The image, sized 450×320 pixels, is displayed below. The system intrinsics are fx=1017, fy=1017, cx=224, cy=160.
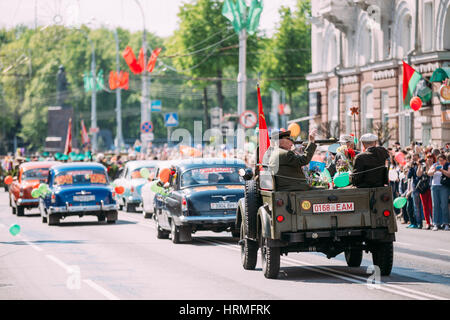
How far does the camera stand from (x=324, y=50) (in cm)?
4866

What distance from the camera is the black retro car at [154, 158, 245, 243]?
62.6 feet

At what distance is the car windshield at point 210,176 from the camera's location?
65.4ft

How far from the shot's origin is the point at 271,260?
43.6ft

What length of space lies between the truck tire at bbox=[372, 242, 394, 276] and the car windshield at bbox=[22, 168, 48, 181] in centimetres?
1910

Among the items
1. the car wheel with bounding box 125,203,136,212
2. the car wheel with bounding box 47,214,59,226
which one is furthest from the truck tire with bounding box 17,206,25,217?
the car wheel with bounding box 47,214,59,226

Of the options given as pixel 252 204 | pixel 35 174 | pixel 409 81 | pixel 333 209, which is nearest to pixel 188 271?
pixel 252 204

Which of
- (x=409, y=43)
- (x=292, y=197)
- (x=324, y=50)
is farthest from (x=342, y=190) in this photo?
(x=324, y=50)

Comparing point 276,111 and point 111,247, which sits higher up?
point 276,111

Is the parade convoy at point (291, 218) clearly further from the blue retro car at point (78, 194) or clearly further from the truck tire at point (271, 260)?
the blue retro car at point (78, 194)

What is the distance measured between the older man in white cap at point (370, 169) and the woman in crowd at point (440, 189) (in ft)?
31.1

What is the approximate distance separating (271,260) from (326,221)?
0.90m

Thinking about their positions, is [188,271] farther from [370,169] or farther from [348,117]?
[348,117]
